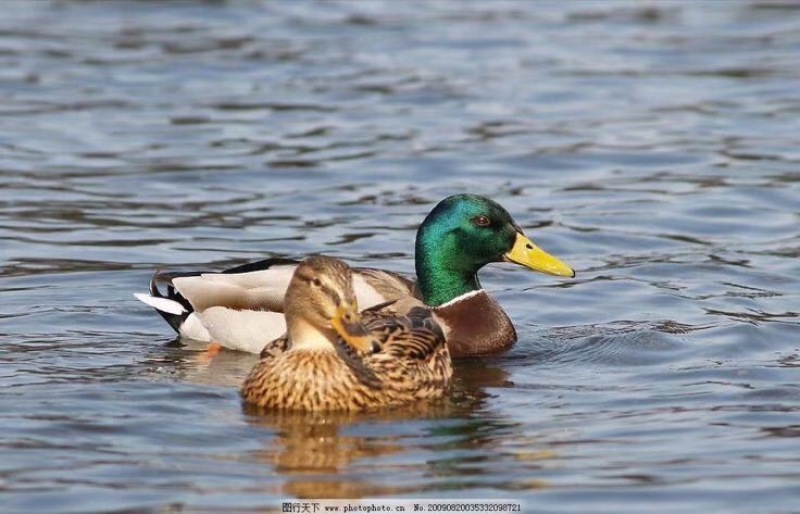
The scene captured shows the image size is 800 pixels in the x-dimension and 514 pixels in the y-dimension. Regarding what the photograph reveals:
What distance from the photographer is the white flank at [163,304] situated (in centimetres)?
1177

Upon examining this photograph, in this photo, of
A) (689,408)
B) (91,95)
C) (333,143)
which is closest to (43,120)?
(91,95)

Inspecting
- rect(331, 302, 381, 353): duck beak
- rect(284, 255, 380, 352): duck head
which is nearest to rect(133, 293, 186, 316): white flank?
rect(284, 255, 380, 352): duck head

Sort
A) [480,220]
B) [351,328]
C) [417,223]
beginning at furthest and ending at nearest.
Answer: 1. [417,223]
2. [480,220]
3. [351,328]

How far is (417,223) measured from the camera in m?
15.5

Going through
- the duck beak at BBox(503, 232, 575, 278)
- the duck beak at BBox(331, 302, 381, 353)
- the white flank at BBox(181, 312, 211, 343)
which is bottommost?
the white flank at BBox(181, 312, 211, 343)

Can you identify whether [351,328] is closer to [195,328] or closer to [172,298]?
[195,328]

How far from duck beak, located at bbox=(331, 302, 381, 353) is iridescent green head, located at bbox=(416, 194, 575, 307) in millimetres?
2318

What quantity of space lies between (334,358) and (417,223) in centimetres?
587

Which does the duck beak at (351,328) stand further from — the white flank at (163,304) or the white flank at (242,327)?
the white flank at (163,304)

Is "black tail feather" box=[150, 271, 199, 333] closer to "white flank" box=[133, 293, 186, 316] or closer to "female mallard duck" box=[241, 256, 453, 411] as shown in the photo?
"white flank" box=[133, 293, 186, 316]

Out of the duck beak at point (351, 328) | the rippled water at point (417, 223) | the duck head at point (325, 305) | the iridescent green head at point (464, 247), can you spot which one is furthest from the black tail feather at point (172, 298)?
the duck beak at point (351, 328)

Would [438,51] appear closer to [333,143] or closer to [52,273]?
[333,143]

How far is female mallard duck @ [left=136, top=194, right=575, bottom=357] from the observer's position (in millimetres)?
11578

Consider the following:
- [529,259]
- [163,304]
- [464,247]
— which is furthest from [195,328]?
[529,259]
